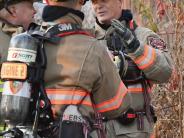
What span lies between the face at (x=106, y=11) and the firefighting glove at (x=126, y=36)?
0.58m

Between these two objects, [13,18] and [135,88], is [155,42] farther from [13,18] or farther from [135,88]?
[13,18]

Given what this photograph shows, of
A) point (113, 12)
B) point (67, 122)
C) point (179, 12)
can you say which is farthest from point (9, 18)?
point (179, 12)

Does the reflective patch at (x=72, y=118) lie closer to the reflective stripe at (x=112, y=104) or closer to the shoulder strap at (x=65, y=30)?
the reflective stripe at (x=112, y=104)

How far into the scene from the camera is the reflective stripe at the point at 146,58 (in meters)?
4.38

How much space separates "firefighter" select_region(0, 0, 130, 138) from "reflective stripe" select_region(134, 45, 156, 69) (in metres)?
1.05

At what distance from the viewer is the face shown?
4.89 meters

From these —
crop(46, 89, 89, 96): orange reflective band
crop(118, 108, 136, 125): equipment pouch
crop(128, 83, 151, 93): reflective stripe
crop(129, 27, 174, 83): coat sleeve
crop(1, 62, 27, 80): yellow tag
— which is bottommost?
crop(118, 108, 136, 125): equipment pouch

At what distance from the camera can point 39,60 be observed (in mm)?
3201

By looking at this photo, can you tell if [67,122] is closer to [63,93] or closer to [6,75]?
[63,93]

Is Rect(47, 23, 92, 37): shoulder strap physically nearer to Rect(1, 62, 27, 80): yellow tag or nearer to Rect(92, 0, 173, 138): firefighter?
Rect(1, 62, 27, 80): yellow tag

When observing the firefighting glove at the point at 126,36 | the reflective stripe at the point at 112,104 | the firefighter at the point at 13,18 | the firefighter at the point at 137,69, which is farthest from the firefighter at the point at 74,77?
the firefighter at the point at 13,18

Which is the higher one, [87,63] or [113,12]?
[113,12]

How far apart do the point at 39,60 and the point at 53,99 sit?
232 mm

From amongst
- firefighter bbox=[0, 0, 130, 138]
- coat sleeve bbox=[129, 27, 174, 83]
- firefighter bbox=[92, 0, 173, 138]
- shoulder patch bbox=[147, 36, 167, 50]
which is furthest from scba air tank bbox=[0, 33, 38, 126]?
shoulder patch bbox=[147, 36, 167, 50]
